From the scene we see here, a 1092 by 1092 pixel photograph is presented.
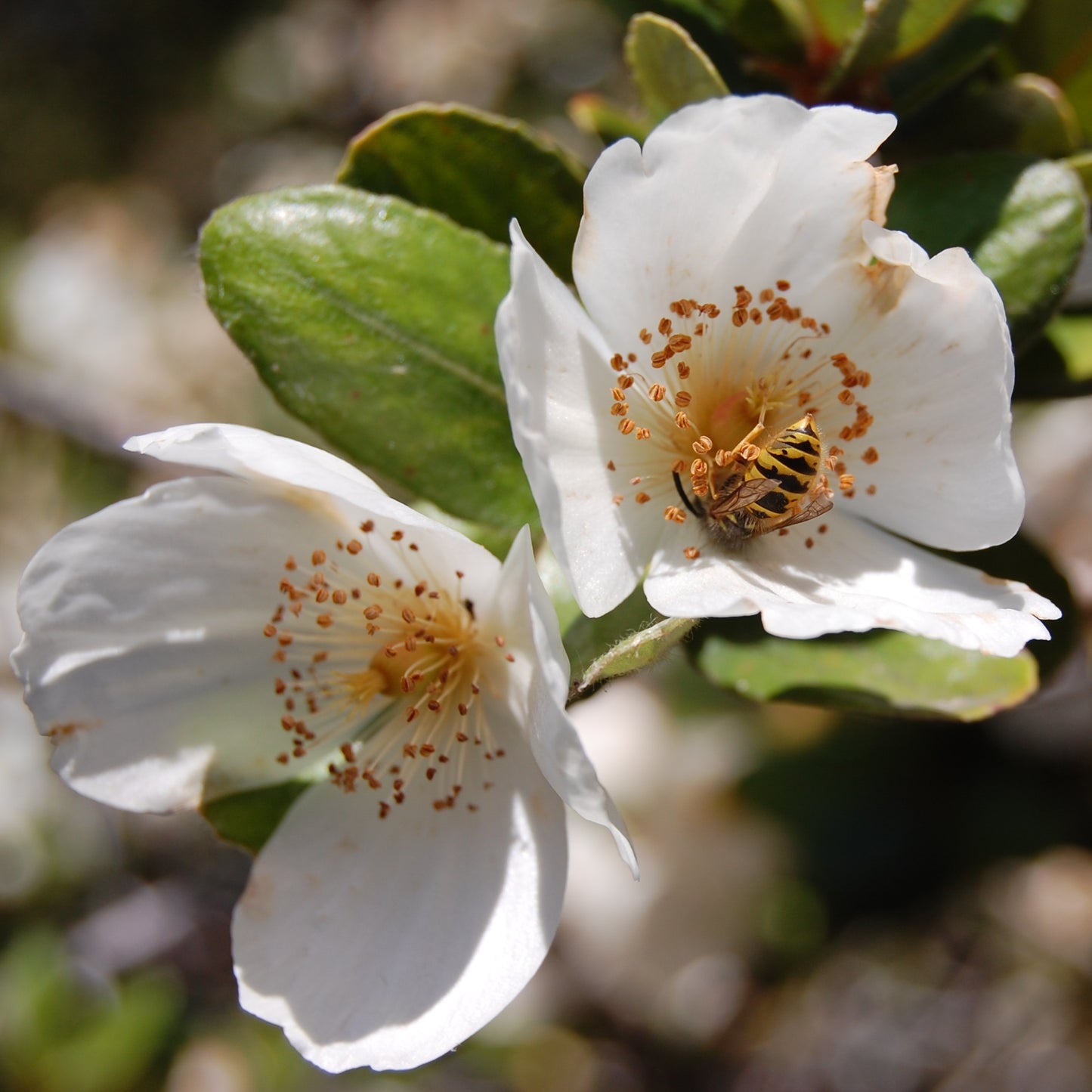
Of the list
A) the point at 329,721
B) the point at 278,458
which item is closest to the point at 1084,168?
the point at 278,458

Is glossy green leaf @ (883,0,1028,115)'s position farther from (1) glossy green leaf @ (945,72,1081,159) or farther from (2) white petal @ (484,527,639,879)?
(2) white petal @ (484,527,639,879)

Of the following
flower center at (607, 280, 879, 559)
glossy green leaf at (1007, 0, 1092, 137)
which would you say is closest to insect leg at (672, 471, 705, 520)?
flower center at (607, 280, 879, 559)

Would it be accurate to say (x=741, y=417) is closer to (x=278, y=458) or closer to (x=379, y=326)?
(x=379, y=326)

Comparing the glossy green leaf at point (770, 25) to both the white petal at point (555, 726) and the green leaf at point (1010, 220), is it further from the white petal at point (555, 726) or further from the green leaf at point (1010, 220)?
the white petal at point (555, 726)

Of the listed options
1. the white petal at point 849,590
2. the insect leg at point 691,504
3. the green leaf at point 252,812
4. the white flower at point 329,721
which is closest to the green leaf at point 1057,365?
the white petal at point 849,590

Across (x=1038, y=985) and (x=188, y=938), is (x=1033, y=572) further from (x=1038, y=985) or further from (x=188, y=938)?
(x=188, y=938)

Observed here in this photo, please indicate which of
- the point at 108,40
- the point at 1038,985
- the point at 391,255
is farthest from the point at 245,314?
the point at 108,40

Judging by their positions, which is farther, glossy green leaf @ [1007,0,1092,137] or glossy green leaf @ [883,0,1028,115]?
glossy green leaf @ [1007,0,1092,137]

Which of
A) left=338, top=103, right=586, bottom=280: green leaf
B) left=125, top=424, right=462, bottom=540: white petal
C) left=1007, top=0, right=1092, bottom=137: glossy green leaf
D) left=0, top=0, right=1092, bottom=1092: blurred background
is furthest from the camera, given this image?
left=0, top=0, right=1092, bottom=1092: blurred background
